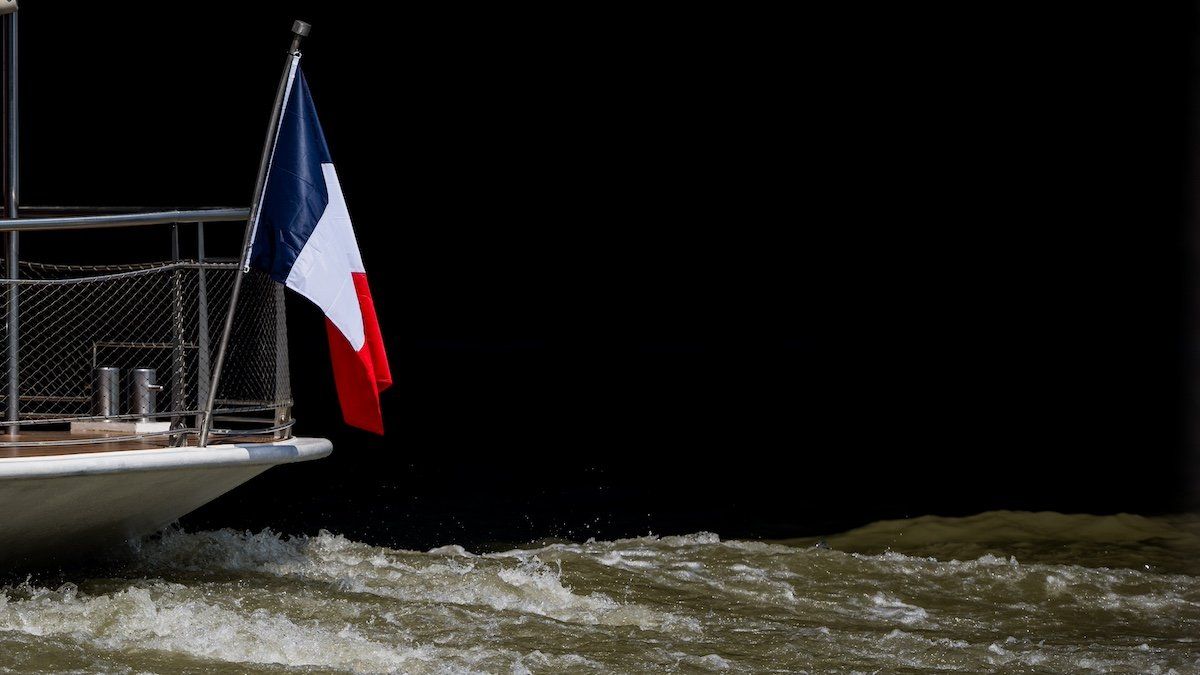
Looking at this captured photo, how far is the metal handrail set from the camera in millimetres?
6449

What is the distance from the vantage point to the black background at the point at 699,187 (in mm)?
21703

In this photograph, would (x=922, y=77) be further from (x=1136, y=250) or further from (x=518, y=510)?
(x=518, y=510)

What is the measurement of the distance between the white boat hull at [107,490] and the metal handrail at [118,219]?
1108 mm

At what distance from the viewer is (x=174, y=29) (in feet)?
74.3

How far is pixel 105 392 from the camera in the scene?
7105mm

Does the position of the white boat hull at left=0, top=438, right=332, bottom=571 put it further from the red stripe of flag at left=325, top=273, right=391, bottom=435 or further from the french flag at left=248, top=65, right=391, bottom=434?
the french flag at left=248, top=65, right=391, bottom=434

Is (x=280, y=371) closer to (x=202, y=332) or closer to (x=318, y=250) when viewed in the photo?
(x=202, y=332)

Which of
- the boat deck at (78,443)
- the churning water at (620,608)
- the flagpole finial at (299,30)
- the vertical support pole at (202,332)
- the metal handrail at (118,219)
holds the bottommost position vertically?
the churning water at (620,608)

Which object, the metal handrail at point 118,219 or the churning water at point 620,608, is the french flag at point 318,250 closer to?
the metal handrail at point 118,219

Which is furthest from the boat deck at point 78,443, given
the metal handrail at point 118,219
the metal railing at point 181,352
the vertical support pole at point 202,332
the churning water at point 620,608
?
the metal handrail at point 118,219

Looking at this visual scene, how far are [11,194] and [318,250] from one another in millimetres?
2133

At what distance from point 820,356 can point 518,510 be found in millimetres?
14673

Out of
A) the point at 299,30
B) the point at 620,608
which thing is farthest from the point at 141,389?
the point at 620,608

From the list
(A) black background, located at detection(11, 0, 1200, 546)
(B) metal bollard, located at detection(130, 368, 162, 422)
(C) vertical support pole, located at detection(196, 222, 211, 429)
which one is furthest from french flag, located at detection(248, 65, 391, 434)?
(A) black background, located at detection(11, 0, 1200, 546)
